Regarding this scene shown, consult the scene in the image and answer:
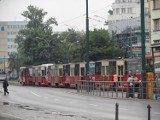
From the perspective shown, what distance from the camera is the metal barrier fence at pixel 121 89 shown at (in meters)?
32.2

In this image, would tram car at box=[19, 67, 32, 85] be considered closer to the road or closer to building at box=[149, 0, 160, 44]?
building at box=[149, 0, 160, 44]

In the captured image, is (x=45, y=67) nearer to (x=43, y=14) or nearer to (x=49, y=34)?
(x=49, y=34)

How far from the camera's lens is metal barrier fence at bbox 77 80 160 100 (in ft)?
106

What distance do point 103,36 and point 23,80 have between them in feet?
50.1

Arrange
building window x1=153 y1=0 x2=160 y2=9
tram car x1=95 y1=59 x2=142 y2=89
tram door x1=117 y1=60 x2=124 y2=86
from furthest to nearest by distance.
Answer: building window x1=153 y1=0 x2=160 y2=9
tram door x1=117 y1=60 x2=124 y2=86
tram car x1=95 y1=59 x2=142 y2=89

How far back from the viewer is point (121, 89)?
3594cm

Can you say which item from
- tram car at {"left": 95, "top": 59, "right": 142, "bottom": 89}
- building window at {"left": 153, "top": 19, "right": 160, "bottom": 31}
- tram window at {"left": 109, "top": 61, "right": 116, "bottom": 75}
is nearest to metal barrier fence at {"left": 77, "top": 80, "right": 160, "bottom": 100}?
tram car at {"left": 95, "top": 59, "right": 142, "bottom": 89}

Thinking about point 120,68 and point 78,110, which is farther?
point 120,68

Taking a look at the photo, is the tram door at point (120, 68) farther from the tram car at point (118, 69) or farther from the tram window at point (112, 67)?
the tram window at point (112, 67)

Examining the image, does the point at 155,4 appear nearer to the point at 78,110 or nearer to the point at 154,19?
the point at 154,19

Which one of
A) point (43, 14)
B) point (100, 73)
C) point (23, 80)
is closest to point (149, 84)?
point (100, 73)

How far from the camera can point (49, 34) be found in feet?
350

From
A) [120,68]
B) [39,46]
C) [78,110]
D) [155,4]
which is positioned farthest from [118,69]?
[39,46]

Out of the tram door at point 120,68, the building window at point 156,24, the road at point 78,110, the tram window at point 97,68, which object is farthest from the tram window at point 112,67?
the building window at point 156,24
